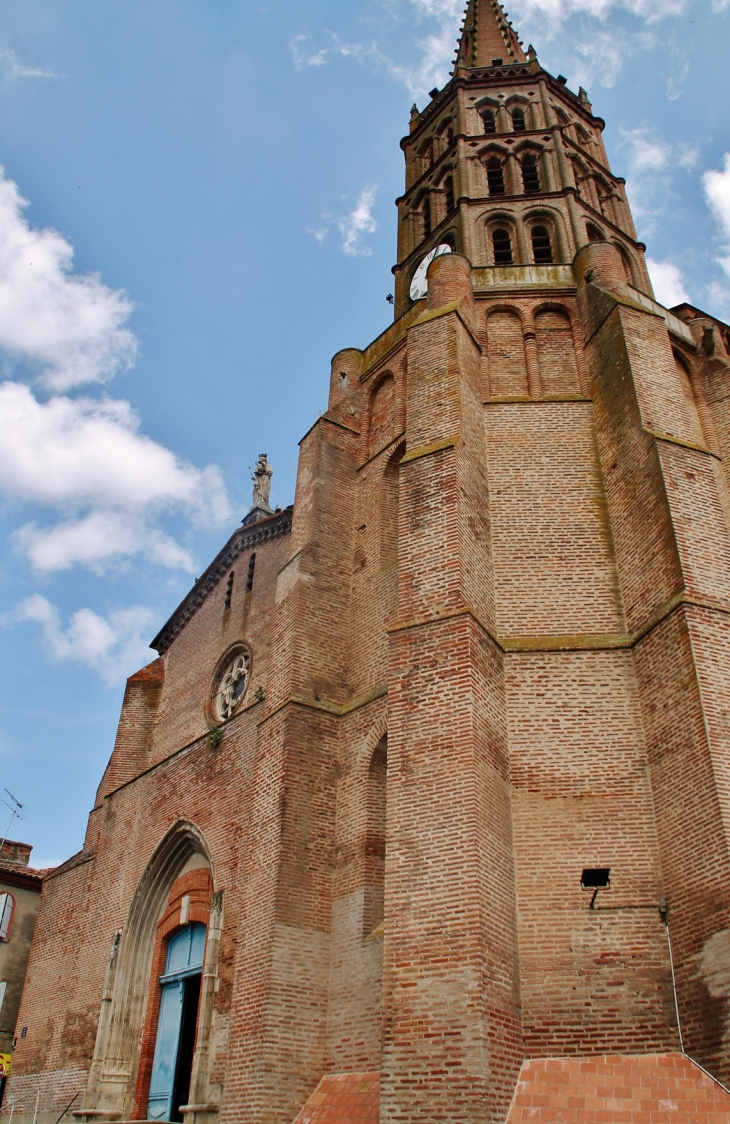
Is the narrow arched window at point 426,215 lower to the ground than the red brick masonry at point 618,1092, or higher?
higher

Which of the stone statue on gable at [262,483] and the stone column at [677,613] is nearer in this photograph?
the stone column at [677,613]

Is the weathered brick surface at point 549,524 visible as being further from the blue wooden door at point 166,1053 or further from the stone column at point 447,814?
the blue wooden door at point 166,1053

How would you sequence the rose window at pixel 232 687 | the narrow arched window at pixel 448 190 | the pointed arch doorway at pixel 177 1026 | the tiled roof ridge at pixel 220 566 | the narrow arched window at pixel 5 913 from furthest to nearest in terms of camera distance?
the narrow arched window at pixel 5 913
the narrow arched window at pixel 448 190
the tiled roof ridge at pixel 220 566
the rose window at pixel 232 687
the pointed arch doorway at pixel 177 1026

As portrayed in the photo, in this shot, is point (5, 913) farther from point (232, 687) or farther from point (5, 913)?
point (232, 687)

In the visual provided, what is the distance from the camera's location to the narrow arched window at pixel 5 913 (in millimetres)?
22547

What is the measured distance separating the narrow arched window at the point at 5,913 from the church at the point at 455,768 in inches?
121

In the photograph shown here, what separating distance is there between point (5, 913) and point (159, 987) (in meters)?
9.09

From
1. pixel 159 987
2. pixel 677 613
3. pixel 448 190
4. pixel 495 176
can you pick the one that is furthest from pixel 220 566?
pixel 677 613

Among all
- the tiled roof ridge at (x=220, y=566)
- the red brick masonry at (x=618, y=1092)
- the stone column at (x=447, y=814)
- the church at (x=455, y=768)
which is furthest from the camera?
the tiled roof ridge at (x=220, y=566)

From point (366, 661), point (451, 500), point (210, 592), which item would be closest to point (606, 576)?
point (451, 500)

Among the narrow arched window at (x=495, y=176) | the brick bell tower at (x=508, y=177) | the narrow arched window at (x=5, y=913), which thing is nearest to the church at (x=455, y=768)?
the brick bell tower at (x=508, y=177)

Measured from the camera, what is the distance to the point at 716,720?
32.1ft

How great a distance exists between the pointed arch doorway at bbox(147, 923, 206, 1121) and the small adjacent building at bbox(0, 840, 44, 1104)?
22.2 feet

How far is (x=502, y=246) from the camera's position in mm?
19547
